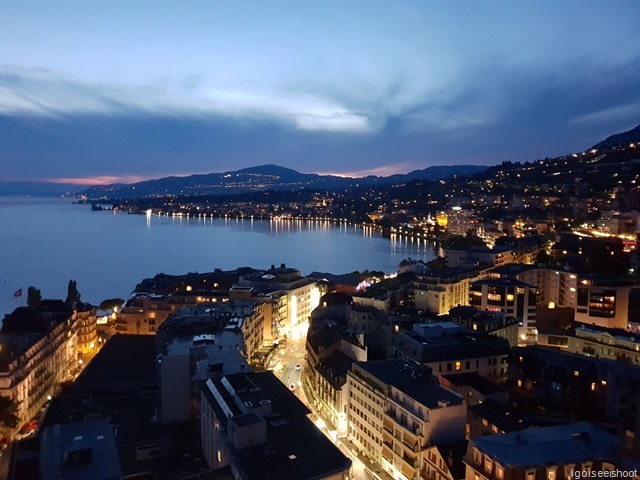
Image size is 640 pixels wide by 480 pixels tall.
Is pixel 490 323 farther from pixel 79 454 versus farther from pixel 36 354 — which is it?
pixel 36 354

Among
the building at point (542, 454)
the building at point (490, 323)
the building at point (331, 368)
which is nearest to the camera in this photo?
the building at point (542, 454)

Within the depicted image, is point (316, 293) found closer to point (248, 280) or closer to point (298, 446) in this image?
point (248, 280)

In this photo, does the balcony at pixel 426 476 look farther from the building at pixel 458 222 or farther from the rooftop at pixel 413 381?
the building at pixel 458 222

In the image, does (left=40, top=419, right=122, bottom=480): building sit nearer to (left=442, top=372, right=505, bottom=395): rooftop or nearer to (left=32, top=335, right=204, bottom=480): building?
(left=32, top=335, right=204, bottom=480): building

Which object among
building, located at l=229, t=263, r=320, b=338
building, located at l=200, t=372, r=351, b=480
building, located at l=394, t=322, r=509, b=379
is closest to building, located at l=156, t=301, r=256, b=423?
building, located at l=200, t=372, r=351, b=480

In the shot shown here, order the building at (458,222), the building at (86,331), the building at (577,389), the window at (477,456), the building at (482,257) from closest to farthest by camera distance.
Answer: the window at (477,456)
the building at (577,389)
the building at (86,331)
the building at (482,257)
the building at (458,222)

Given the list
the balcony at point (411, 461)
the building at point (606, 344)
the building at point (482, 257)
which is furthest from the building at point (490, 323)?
the building at point (482, 257)

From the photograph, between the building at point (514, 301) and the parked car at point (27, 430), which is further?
the building at point (514, 301)
